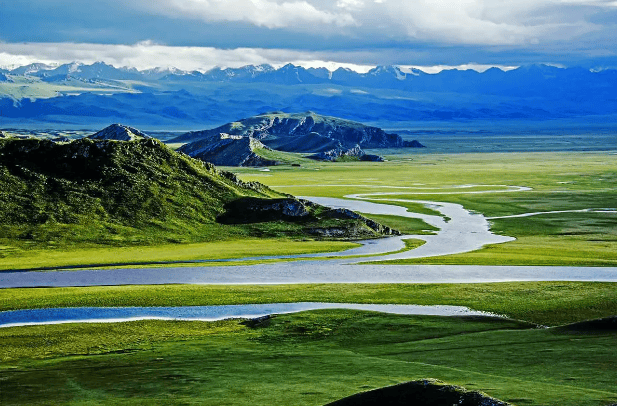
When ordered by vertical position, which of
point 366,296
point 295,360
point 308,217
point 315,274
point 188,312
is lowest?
point 315,274

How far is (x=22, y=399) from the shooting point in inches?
1528

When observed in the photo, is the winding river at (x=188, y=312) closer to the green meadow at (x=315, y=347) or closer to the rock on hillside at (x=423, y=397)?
the green meadow at (x=315, y=347)

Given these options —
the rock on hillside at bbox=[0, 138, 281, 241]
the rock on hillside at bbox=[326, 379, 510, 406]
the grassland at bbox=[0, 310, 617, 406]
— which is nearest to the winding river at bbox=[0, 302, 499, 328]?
the grassland at bbox=[0, 310, 617, 406]

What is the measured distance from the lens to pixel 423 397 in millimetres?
30000

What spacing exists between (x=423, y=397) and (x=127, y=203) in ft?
338

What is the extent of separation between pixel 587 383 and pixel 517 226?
4181 inches

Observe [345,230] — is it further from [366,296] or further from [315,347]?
[315,347]

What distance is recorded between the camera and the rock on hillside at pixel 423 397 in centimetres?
2859

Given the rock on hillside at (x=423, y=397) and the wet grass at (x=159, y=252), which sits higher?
the rock on hillside at (x=423, y=397)

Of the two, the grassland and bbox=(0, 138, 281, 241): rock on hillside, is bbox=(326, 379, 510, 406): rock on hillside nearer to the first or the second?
the grassland

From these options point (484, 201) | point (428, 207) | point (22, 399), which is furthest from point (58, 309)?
point (484, 201)

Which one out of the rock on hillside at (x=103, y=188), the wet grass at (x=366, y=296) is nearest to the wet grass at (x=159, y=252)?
the rock on hillside at (x=103, y=188)

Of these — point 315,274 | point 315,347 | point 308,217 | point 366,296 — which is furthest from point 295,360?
point 308,217

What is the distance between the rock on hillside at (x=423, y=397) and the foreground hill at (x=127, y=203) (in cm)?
8799
